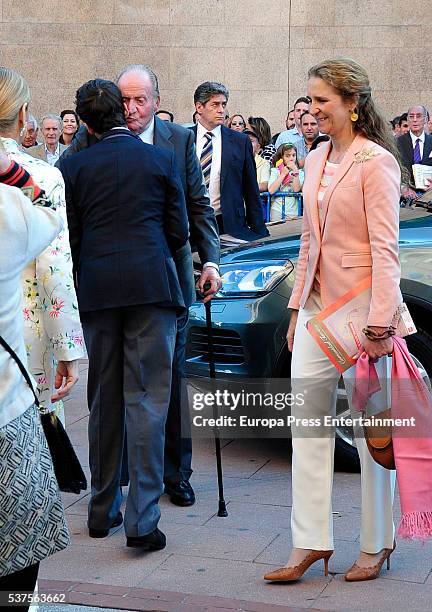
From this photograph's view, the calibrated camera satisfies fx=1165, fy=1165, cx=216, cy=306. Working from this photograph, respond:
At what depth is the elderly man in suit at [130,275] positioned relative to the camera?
194 inches

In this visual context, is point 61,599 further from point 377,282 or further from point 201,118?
point 201,118

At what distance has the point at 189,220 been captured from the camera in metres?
5.71

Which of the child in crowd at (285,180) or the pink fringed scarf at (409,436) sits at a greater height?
the child in crowd at (285,180)

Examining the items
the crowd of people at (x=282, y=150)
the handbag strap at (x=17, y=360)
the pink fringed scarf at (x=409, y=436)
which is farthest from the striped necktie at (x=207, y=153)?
the handbag strap at (x=17, y=360)

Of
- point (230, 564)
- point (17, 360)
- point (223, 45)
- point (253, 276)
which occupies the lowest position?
point (230, 564)

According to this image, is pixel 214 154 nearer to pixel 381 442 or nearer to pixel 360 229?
pixel 360 229

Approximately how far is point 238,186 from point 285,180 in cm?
347

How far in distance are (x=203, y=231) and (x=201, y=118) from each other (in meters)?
3.63

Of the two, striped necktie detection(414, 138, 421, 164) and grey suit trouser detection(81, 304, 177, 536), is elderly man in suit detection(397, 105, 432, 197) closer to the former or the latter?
striped necktie detection(414, 138, 421, 164)

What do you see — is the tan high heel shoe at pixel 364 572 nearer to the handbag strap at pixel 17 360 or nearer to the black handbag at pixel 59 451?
the black handbag at pixel 59 451

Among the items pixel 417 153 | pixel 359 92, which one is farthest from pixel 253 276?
pixel 417 153

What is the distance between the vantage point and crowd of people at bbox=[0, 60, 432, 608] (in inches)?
172

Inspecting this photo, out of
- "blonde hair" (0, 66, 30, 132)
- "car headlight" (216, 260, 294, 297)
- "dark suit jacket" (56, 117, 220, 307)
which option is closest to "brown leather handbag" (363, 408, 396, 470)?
"dark suit jacket" (56, 117, 220, 307)

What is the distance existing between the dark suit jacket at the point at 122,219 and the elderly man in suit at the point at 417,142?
27.1 feet
